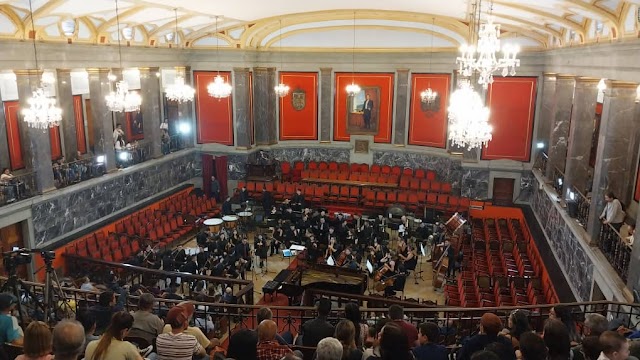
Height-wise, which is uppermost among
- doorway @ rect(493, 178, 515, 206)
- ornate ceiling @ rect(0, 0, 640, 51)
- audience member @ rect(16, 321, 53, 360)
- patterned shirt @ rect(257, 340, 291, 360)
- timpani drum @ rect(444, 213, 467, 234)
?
ornate ceiling @ rect(0, 0, 640, 51)

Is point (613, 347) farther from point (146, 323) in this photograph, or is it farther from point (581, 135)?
point (581, 135)

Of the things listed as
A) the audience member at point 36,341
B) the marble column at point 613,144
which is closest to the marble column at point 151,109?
the marble column at point 613,144

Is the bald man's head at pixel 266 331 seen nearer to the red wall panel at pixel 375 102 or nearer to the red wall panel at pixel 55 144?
the red wall panel at pixel 55 144

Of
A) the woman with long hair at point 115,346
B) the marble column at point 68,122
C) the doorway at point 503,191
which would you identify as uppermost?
the marble column at point 68,122

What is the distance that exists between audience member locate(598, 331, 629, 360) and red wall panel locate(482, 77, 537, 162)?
48.2 feet

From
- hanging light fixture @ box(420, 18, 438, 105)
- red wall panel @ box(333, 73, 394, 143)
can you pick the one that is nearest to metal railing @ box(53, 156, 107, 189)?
red wall panel @ box(333, 73, 394, 143)

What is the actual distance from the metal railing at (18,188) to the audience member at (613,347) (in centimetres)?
1284

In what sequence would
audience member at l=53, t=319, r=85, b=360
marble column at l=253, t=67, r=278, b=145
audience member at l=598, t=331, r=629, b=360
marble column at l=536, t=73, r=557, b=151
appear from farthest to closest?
marble column at l=253, t=67, r=278, b=145 < marble column at l=536, t=73, r=557, b=151 < audience member at l=598, t=331, r=629, b=360 < audience member at l=53, t=319, r=85, b=360

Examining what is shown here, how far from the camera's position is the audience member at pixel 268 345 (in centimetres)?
468

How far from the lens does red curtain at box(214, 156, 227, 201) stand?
2075cm

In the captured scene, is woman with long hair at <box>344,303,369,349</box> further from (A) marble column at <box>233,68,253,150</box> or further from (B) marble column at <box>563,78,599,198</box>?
(A) marble column at <box>233,68,253,150</box>

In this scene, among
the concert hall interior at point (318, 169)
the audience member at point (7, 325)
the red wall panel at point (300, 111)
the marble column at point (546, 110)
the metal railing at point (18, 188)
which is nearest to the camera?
the audience member at point (7, 325)

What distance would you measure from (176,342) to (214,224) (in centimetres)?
1185

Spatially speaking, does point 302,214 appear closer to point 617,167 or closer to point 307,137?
point 307,137
